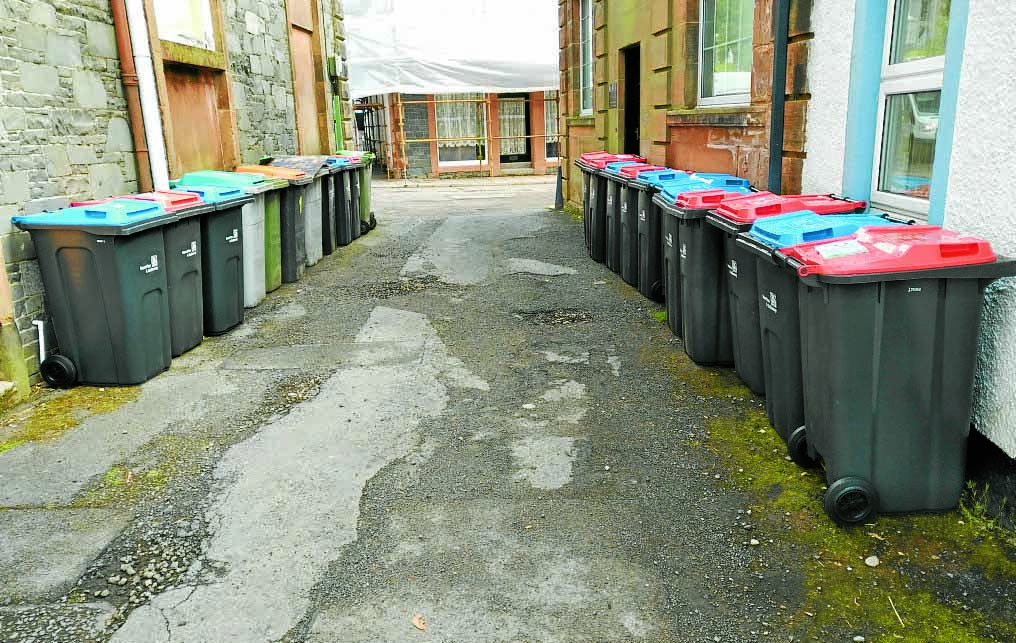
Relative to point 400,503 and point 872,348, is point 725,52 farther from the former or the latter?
point 400,503

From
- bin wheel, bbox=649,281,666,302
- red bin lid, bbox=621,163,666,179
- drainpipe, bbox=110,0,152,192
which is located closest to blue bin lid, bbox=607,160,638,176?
red bin lid, bbox=621,163,666,179

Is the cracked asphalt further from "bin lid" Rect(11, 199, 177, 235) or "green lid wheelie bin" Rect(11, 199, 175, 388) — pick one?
"bin lid" Rect(11, 199, 177, 235)

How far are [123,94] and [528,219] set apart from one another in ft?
26.3

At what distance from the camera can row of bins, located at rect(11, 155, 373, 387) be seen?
5.18 m

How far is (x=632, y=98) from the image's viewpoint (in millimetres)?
11453

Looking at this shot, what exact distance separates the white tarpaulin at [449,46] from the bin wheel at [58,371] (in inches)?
738

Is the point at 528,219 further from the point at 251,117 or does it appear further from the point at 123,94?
the point at 123,94

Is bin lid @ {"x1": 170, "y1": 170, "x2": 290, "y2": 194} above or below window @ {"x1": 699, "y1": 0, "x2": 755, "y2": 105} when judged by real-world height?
below

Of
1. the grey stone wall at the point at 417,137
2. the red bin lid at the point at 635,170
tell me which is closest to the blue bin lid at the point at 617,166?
the red bin lid at the point at 635,170

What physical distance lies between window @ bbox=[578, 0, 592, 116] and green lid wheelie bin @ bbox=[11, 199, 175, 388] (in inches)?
381

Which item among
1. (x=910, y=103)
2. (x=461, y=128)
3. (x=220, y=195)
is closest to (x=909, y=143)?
(x=910, y=103)

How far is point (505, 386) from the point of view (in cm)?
534

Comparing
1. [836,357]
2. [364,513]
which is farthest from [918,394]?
[364,513]

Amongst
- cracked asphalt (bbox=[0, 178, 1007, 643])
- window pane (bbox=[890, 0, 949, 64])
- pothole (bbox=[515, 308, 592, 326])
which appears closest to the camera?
cracked asphalt (bbox=[0, 178, 1007, 643])
